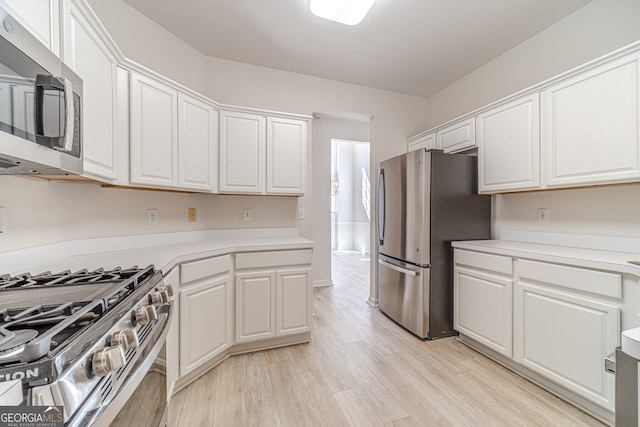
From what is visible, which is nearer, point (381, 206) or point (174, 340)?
point (174, 340)

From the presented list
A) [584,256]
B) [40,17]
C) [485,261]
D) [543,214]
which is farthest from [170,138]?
[543,214]

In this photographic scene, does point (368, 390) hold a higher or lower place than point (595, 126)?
lower

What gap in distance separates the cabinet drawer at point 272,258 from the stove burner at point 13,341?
5.04 ft

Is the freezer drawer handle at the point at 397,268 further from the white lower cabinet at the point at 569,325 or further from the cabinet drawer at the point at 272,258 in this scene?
the cabinet drawer at the point at 272,258

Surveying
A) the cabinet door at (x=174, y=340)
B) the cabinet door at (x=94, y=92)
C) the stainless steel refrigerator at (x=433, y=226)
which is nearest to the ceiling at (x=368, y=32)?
the cabinet door at (x=94, y=92)

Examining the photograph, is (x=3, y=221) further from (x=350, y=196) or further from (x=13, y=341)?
(x=350, y=196)

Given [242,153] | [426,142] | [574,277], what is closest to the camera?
[574,277]

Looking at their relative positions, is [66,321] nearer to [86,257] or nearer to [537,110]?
[86,257]

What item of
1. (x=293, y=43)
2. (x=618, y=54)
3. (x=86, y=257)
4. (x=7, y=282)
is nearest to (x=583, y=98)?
(x=618, y=54)

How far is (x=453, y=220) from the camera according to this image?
8.07 feet

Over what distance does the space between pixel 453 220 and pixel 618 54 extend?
146cm

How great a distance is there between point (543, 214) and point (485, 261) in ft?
2.31

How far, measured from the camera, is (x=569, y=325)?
160 cm

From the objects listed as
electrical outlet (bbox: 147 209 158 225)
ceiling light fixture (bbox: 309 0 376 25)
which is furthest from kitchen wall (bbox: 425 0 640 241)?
electrical outlet (bbox: 147 209 158 225)
